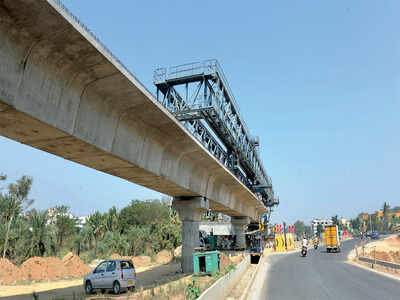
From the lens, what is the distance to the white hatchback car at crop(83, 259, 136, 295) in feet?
49.3

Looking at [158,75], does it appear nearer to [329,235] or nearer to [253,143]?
[253,143]

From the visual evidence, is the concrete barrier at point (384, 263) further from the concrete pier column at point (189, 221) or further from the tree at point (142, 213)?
the tree at point (142, 213)

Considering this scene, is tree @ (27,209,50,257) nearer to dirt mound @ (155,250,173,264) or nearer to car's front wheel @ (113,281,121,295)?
dirt mound @ (155,250,173,264)

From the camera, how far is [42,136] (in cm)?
897

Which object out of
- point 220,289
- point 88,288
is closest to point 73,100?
point 220,289

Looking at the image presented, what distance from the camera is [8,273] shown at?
67.5 feet

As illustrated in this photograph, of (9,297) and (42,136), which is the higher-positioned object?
(42,136)

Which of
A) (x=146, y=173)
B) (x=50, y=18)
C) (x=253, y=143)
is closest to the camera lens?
(x=50, y=18)

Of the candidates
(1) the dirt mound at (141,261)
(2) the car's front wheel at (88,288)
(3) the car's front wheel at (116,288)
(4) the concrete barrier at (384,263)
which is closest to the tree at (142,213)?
(1) the dirt mound at (141,261)

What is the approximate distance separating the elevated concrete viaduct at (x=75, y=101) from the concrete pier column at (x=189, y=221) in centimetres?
599

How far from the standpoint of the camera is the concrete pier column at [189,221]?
66.7 feet

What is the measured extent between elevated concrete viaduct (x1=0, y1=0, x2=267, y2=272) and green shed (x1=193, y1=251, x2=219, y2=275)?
5836 mm

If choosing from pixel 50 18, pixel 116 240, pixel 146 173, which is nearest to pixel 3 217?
pixel 116 240

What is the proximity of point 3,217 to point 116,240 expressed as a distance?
492 inches
